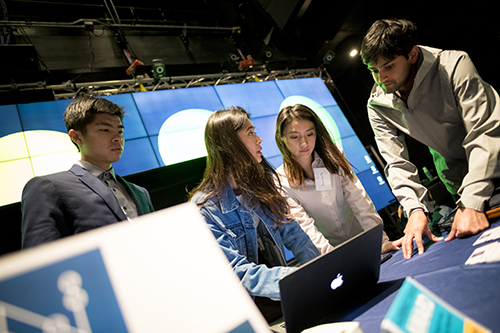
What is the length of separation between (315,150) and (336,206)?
503mm

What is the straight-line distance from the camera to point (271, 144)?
12.4ft

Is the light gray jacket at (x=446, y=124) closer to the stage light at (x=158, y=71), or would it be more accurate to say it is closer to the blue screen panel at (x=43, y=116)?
the stage light at (x=158, y=71)

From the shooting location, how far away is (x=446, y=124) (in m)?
1.64

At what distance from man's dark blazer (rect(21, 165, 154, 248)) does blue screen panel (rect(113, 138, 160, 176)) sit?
5.48ft

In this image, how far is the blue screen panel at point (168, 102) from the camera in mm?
3420

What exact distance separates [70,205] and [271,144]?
2873 millimetres

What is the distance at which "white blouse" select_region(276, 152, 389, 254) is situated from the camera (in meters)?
1.78

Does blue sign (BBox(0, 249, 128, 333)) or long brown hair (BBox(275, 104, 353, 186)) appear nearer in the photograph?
blue sign (BBox(0, 249, 128, 333))

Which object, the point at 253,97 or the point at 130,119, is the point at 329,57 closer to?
the point at 253,97

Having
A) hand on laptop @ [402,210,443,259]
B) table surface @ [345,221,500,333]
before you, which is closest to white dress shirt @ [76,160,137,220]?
table surface @ [345,221,500,333]

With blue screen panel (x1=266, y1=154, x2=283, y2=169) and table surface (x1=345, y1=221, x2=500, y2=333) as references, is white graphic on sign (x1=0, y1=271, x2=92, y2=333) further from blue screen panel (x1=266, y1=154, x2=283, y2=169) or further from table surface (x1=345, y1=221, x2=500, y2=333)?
blue screen panel (x1=266, y1=154, x2=283, y2=169)

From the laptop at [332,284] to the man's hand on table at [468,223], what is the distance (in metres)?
0.39

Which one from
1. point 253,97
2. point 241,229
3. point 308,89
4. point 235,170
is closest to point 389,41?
point 235,170

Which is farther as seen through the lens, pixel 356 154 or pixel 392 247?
pixel 356 154
